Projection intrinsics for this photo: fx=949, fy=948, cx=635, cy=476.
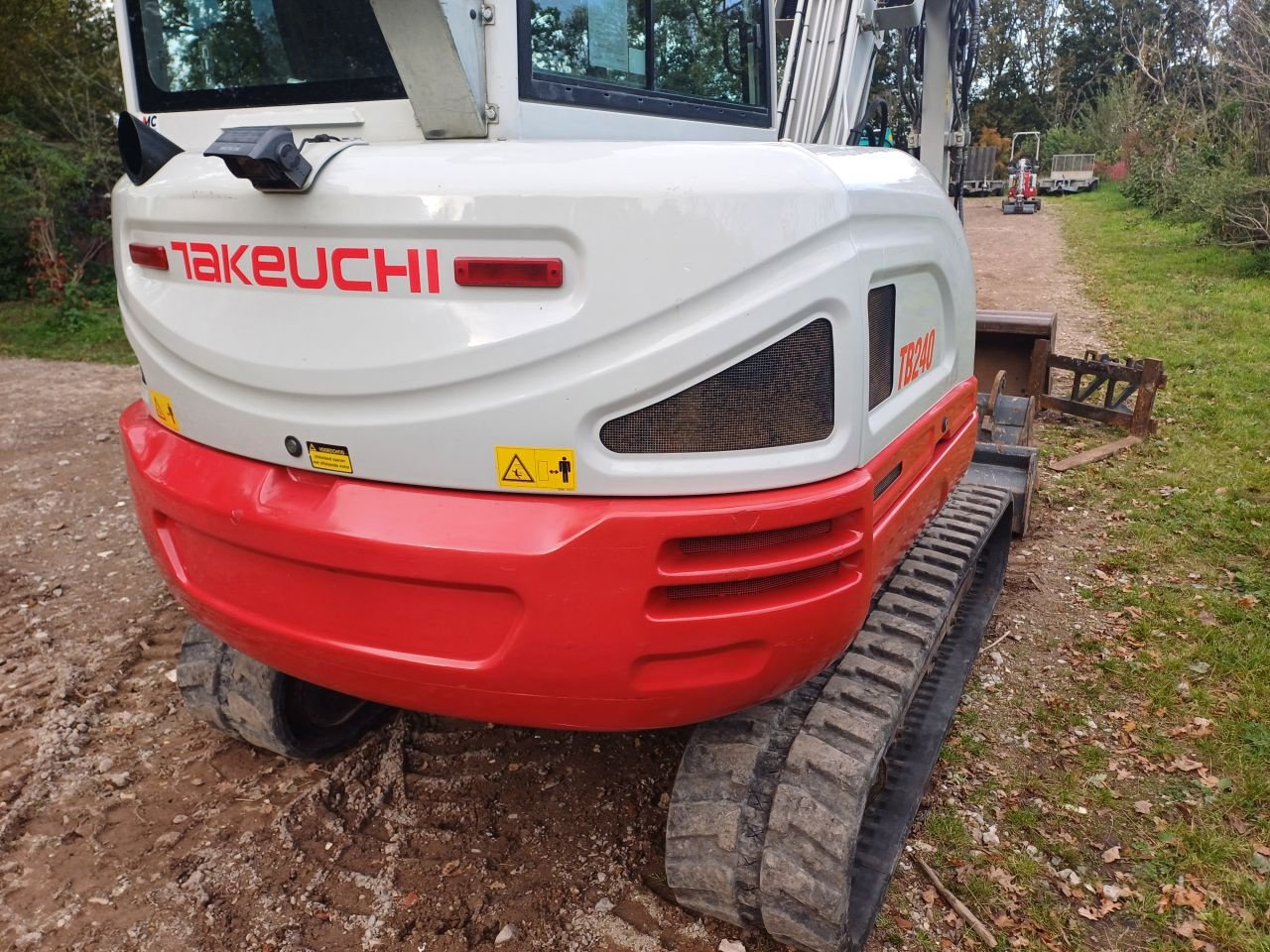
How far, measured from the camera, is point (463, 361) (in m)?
1.79

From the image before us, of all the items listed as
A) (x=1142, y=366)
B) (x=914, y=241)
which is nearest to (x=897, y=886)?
(x=914, y=241)

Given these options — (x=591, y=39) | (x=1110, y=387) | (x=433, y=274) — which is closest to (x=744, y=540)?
(x=433, y=274)

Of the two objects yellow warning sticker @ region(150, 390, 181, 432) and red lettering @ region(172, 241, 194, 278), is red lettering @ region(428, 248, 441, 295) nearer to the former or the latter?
red lettering @ region(172, 241, 194, 278)

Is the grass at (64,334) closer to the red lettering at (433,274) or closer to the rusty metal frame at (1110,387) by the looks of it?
the rusty metal frame at (1110,387)

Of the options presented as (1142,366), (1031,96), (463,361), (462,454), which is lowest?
(1142,366)

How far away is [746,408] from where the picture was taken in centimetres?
180

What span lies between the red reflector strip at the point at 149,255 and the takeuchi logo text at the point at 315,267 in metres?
0.08

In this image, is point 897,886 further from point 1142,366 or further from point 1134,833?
point 1142,366

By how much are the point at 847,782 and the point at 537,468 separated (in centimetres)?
100

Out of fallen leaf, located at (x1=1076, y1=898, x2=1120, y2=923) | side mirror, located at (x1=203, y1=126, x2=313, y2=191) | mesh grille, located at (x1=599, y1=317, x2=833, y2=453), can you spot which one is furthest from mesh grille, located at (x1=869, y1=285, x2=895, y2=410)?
fallen leaf, located at (x1=1076, y1=898, x2=1120, y2=923)

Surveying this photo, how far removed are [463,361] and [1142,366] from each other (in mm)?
5340

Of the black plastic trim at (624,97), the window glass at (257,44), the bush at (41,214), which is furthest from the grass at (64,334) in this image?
the black plastic trim at (624,97)

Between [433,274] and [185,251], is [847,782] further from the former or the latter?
[185,251]

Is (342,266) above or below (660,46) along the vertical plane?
below
